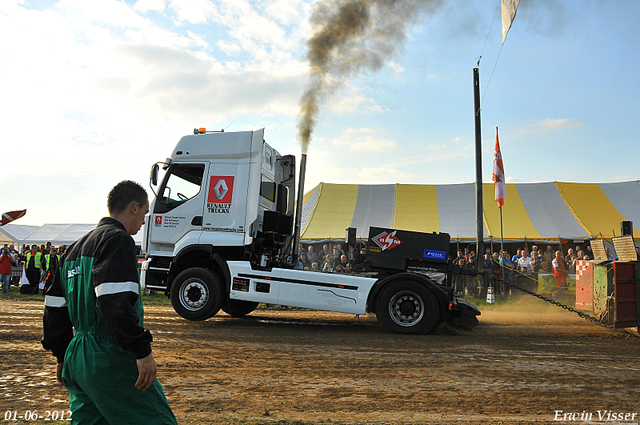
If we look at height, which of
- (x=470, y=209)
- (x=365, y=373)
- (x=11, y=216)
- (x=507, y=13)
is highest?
(x=507, y=13)

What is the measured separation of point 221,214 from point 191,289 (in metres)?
1.56

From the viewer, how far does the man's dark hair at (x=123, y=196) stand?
255 cm

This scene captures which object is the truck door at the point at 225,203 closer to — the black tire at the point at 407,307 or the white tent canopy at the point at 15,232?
the black tire at the point at 407,307

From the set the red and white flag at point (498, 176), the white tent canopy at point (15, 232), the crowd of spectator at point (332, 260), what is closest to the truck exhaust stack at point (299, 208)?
the crowd of spectator at point (332, 260)

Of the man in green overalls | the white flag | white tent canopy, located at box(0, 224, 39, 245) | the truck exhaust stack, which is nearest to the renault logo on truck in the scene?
the truck exhaust stack

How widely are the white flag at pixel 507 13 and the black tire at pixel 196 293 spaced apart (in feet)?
23.7

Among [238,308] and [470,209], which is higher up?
[470,209]

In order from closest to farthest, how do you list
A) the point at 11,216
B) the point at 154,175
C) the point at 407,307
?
the point at 407,307
the point at 154,175
the point at 11,216

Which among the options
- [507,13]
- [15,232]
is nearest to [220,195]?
[507,13]

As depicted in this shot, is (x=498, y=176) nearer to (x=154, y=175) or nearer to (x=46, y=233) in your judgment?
(x=154, y=175)

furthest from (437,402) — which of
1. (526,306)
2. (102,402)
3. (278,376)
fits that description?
(526,306)

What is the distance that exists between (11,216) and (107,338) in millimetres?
14744

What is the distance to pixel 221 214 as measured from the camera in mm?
8914

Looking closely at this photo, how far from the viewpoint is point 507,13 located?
→ 849cm
